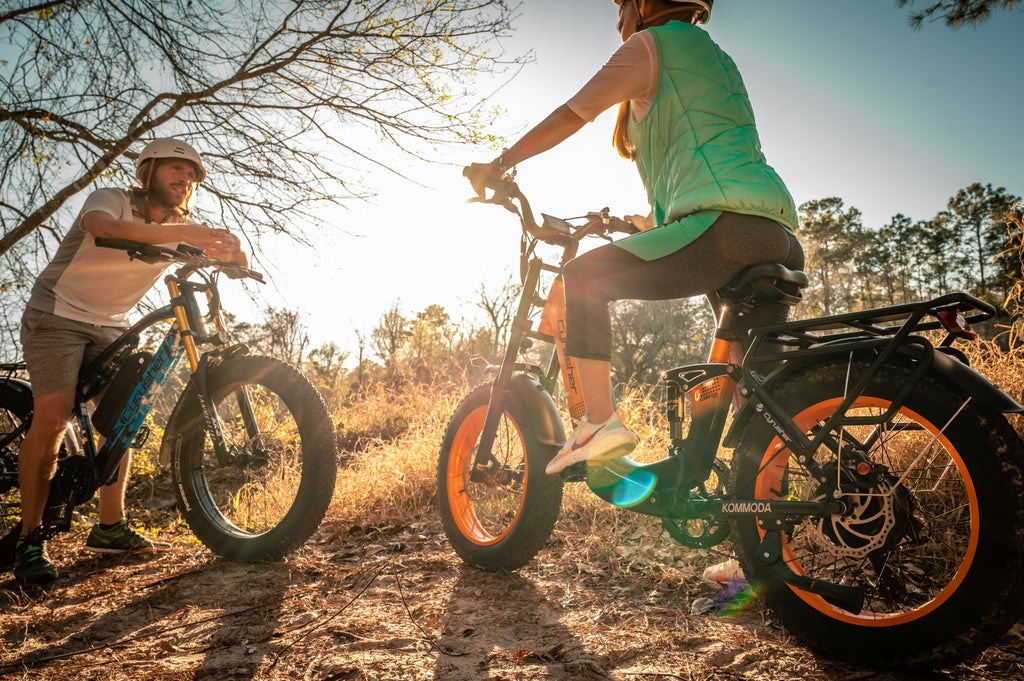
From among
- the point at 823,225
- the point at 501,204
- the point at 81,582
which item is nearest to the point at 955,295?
the point at 501,204

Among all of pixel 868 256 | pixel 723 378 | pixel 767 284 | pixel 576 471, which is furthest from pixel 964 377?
pixel 868 256

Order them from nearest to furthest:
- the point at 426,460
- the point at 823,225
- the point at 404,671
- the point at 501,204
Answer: the point at 404,671
the point at 501,204
the point at 426,460
the point at 823,225

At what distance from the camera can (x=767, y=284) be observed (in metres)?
1.91

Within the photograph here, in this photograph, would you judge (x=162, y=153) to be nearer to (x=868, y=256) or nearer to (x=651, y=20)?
(x=651, y=20)

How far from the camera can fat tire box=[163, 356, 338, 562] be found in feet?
8.99

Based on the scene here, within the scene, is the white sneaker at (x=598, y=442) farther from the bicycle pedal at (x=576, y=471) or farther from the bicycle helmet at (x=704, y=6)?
the bicycle helmet at (x=704, y=6)

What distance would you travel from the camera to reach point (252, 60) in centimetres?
626

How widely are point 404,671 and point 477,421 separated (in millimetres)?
1448

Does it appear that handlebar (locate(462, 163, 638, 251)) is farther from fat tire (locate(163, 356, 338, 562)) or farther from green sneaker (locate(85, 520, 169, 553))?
green sneaker (locate(85, 520, 169, 553))

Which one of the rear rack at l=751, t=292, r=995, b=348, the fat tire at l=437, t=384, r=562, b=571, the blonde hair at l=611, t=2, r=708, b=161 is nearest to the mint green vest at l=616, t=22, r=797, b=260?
the blonde hair at l=611, t=2, r=708, b=161

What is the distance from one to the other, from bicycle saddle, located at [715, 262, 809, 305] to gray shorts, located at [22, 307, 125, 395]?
135 inches

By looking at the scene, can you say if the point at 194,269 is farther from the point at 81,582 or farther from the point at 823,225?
the point at 823,225

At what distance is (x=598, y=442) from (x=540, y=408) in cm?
52

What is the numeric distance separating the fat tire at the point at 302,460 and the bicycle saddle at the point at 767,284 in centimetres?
200
